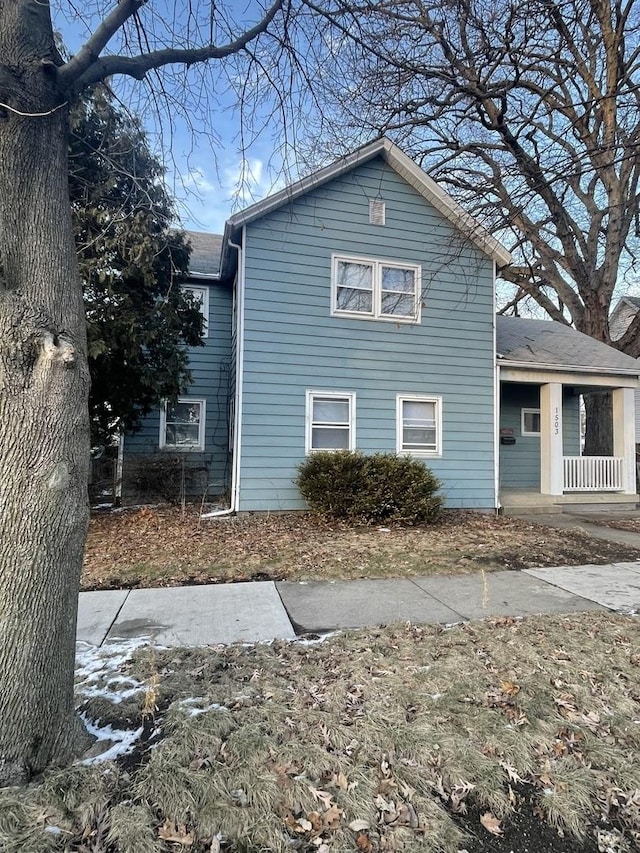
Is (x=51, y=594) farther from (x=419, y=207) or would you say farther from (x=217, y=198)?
(x=419, y=207)

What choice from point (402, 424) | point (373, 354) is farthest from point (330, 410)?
point (402, 424)

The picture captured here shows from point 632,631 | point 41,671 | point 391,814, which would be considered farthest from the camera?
point 632,631

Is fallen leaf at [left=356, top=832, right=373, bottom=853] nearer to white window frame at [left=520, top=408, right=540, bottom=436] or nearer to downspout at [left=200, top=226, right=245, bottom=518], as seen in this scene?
downspout at [left=200, top=226, right=245, bottom=518]

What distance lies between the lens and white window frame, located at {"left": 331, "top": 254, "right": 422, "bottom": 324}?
9852 millimetres

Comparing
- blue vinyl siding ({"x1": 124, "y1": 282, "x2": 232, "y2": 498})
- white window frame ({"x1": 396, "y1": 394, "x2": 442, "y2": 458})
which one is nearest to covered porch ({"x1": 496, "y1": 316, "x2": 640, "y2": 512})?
white window frame ({"x1": 396, "y1": 394, "x2": 442, "y2": 458})

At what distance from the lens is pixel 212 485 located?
11.9 metres

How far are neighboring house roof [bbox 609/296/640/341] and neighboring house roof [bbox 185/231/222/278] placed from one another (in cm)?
1966

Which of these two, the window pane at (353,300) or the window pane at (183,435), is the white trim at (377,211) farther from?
the window pane at (183,435)

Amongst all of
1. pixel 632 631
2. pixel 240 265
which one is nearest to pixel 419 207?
pixel 240 265

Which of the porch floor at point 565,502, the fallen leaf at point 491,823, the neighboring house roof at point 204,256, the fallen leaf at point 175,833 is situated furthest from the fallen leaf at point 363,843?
the neighboring house roof at point 204,256

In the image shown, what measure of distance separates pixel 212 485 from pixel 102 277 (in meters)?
Result: 5.78

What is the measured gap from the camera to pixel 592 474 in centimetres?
1144

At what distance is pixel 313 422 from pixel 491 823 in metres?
8.00

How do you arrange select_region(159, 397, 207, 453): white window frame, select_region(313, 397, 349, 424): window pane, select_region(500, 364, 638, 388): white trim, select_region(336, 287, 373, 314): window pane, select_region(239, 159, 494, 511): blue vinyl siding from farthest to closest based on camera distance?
select_region(159, 397, 207, 453): white window frame
select_region(500, 364, 638, 388): white trim
select_region(336, 287, 373, 314): window pane
select_region(313, 397, 349, 424): window pane
select_region(239, 159, 494, 511): blue vinyl siding
